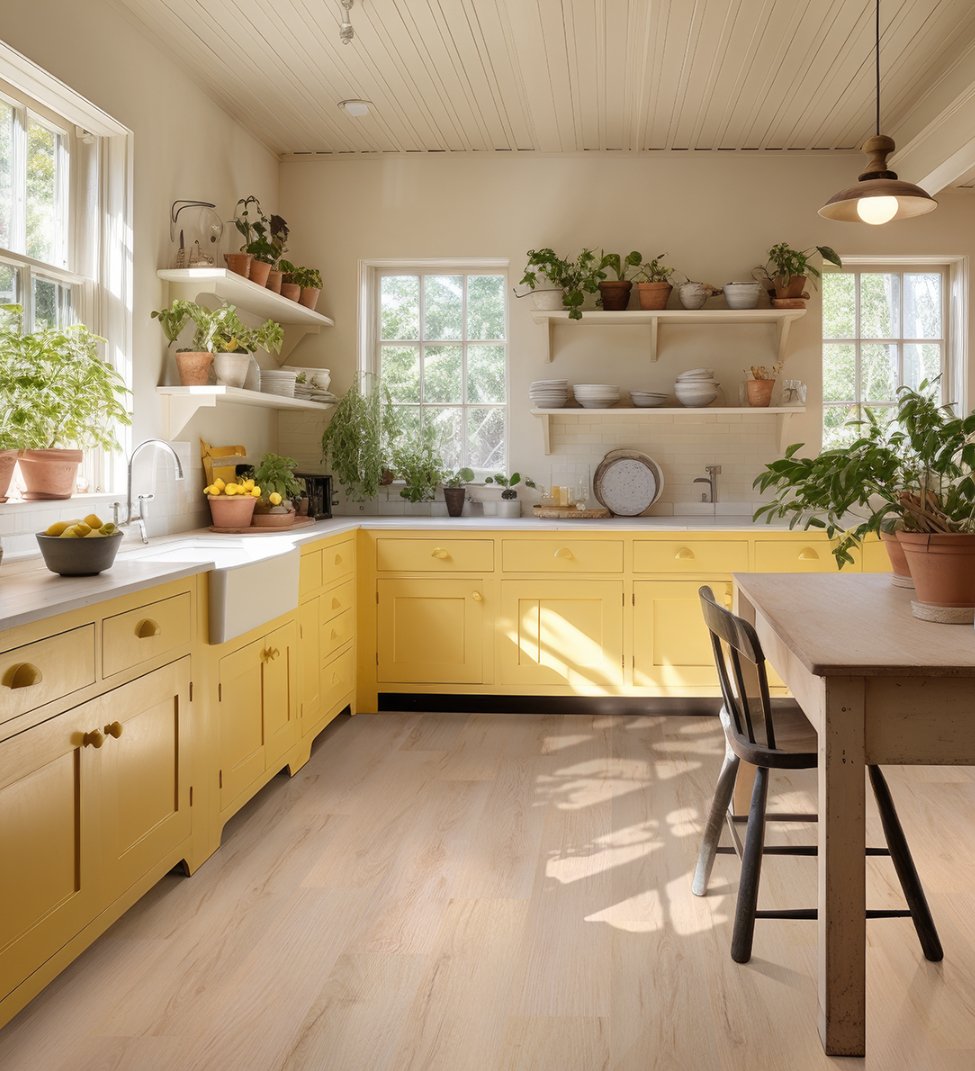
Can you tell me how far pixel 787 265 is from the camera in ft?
16.3

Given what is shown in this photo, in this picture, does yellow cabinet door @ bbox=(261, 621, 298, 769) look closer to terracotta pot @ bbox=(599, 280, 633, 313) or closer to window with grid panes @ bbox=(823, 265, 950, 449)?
terracotta pot @ bbox=(599, 280, 633, 313)

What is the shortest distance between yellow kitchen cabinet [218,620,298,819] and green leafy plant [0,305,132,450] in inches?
33.8

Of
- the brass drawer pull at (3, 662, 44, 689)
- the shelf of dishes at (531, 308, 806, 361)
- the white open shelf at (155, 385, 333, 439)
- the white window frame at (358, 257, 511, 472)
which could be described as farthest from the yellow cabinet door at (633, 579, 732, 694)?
the brass drawer pull at (3, 662, 44, 689)

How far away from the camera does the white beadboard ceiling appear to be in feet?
11.9

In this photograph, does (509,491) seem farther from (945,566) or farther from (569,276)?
(945,566)

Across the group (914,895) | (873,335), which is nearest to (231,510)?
(914,895)

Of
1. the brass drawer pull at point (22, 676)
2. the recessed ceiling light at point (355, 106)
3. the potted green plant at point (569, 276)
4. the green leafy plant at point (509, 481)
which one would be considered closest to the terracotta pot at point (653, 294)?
the potted green plant at point (569, 276)

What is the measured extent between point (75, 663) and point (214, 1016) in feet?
2.73

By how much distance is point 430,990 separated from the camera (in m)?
2.21

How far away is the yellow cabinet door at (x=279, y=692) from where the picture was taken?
135 inches

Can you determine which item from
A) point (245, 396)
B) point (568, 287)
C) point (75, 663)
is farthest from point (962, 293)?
point (75, 663)

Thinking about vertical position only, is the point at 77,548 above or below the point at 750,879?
above

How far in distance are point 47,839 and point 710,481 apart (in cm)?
386

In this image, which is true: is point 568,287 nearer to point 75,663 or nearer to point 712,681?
point 712,681
